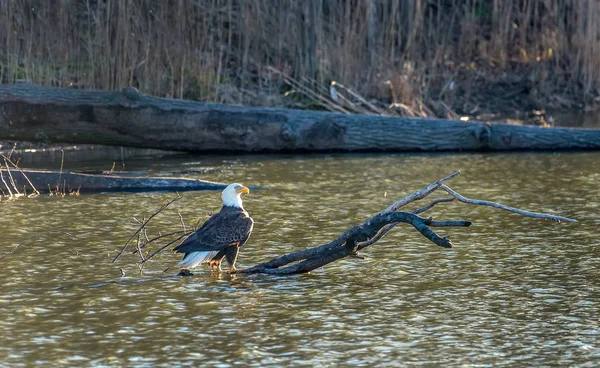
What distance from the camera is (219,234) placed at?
6.45 m

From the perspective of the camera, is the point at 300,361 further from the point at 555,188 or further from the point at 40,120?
the point at 40,120

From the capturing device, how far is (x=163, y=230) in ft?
26.5

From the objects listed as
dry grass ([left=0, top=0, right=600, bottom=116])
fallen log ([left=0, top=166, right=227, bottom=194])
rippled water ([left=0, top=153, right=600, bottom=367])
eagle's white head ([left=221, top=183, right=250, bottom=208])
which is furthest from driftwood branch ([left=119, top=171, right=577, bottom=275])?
dry grass ([left=0, top=0, right=600, bottom=116])

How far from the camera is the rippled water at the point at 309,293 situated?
4.96m

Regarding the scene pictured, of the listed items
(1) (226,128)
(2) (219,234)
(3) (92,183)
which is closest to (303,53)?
(1) (226,128)

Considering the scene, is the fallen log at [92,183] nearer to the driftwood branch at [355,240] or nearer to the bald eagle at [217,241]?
the bald eagle at [217,241]

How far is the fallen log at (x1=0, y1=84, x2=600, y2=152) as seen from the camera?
39.7 ft

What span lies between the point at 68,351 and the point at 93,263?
6.40 feet

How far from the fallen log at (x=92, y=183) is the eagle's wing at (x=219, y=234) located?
11.0ft

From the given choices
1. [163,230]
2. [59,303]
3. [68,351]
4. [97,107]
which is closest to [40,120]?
[97,107]

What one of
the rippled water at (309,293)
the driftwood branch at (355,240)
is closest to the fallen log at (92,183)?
the rippled water at (309,293)

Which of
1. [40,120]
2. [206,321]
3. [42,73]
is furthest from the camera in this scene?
[42,73]

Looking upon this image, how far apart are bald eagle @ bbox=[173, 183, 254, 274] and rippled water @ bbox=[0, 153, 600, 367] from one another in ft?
0.43

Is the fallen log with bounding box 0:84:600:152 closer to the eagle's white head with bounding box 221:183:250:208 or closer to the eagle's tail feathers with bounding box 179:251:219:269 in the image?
the eagle's white head with bounding box 221:183:250:208
